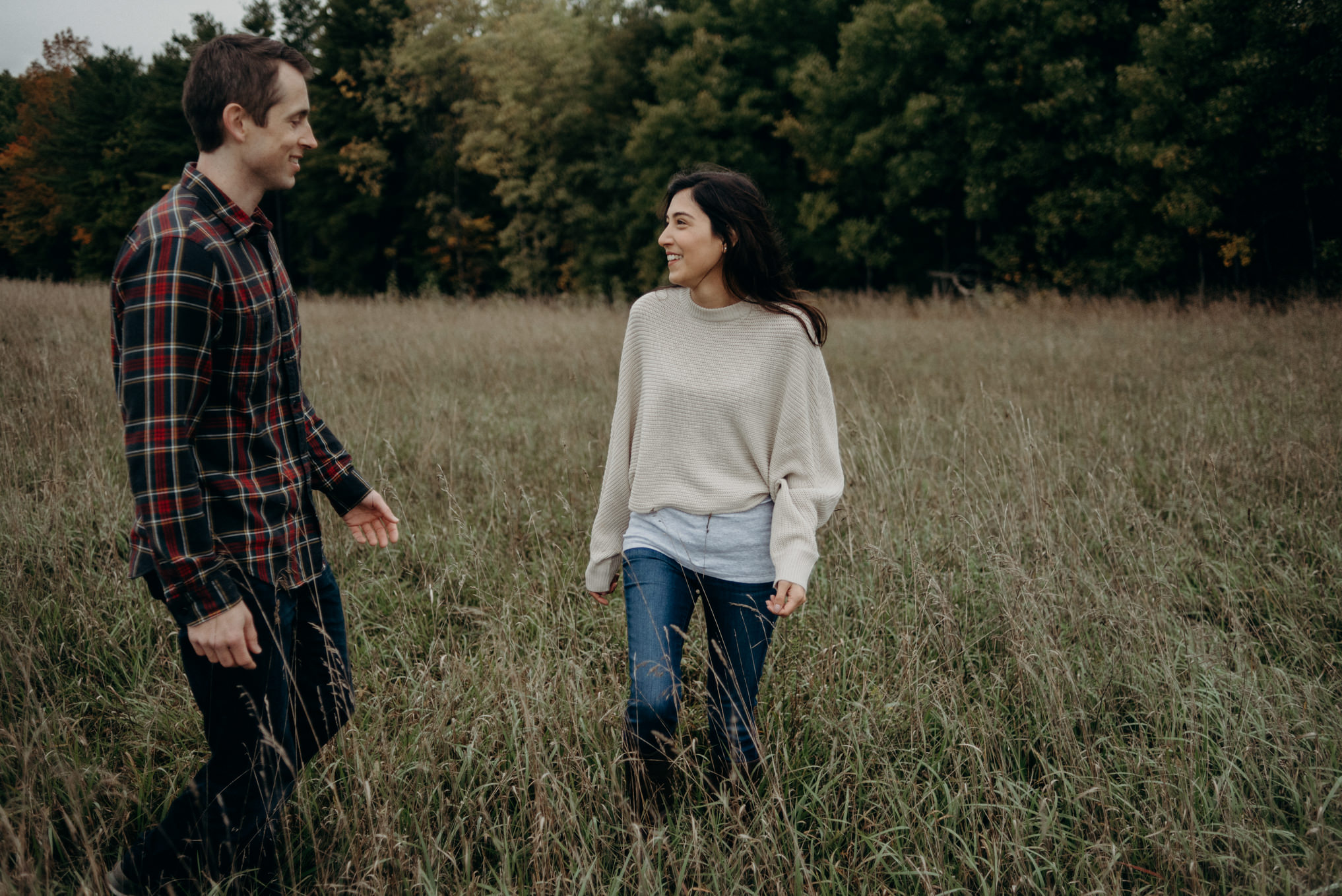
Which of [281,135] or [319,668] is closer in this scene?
[281,135]

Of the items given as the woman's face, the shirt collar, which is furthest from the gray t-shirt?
the shirt collar

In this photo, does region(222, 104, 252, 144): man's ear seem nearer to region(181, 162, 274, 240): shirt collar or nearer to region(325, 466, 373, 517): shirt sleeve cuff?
region(181, 162, 274, 240): shirt collar

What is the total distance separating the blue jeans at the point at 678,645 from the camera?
6.31 feet

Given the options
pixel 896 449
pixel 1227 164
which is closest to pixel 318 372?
pixel 896 449

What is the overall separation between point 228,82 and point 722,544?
4.95ft

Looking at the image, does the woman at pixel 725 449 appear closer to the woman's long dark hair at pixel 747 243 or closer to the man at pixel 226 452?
the woman's long dark hair at pixel 747 243

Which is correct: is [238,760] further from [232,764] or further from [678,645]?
[678,645]

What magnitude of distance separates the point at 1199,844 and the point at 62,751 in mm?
3180

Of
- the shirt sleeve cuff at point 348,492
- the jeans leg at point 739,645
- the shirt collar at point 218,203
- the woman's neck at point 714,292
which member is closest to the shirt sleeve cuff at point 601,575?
Result: the jeans leg at point 739,645

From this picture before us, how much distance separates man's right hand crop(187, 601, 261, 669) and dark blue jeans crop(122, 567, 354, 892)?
0.31 ft

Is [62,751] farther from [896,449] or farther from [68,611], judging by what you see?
[896,449]

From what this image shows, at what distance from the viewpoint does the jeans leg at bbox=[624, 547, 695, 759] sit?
191cm

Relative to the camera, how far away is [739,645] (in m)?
2.05

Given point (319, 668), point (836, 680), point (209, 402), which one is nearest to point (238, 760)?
point (319, 668)
